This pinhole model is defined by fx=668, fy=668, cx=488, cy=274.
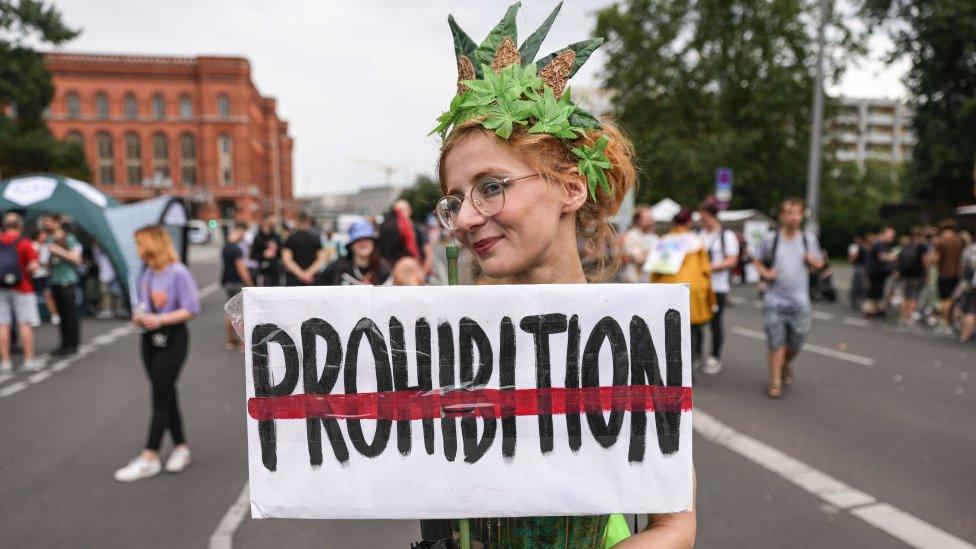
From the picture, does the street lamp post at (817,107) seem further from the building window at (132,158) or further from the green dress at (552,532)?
the building window at (132,158)

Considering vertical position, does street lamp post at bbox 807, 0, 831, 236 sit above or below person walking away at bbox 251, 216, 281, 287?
above

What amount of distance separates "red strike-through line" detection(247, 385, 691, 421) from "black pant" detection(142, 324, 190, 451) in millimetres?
3836

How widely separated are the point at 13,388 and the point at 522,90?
7593 mm

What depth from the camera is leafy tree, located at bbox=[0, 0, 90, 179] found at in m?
26.4

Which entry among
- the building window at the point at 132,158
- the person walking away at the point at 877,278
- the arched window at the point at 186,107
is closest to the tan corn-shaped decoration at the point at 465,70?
the person walking away at the point at 877,278

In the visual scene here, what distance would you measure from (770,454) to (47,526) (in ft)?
14.6

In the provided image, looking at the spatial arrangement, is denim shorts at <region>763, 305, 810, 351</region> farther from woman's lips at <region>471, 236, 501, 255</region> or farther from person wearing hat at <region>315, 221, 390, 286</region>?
woman's lips at <region>471, 236, 501, 255</region>

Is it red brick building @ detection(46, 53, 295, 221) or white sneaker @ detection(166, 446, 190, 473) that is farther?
red brick building @ detection(46, 53, 295, 221)

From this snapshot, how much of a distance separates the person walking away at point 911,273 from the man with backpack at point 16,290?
13.2m

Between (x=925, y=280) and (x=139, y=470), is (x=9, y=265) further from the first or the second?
(x=925, y=280)

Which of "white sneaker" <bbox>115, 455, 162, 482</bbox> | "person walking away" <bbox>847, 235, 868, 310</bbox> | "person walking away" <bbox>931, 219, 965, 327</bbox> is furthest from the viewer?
"person walking away" <bbox>847, 235, 868, 310</bbox>

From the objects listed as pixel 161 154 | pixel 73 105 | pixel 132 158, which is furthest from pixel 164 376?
pixel 73 105

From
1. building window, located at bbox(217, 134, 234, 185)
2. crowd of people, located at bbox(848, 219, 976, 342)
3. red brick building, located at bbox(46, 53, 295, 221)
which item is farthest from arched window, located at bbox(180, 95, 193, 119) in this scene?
crowd of people, located at bbox(848, 219, 976, 342)

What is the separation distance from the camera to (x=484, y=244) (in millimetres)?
1254
